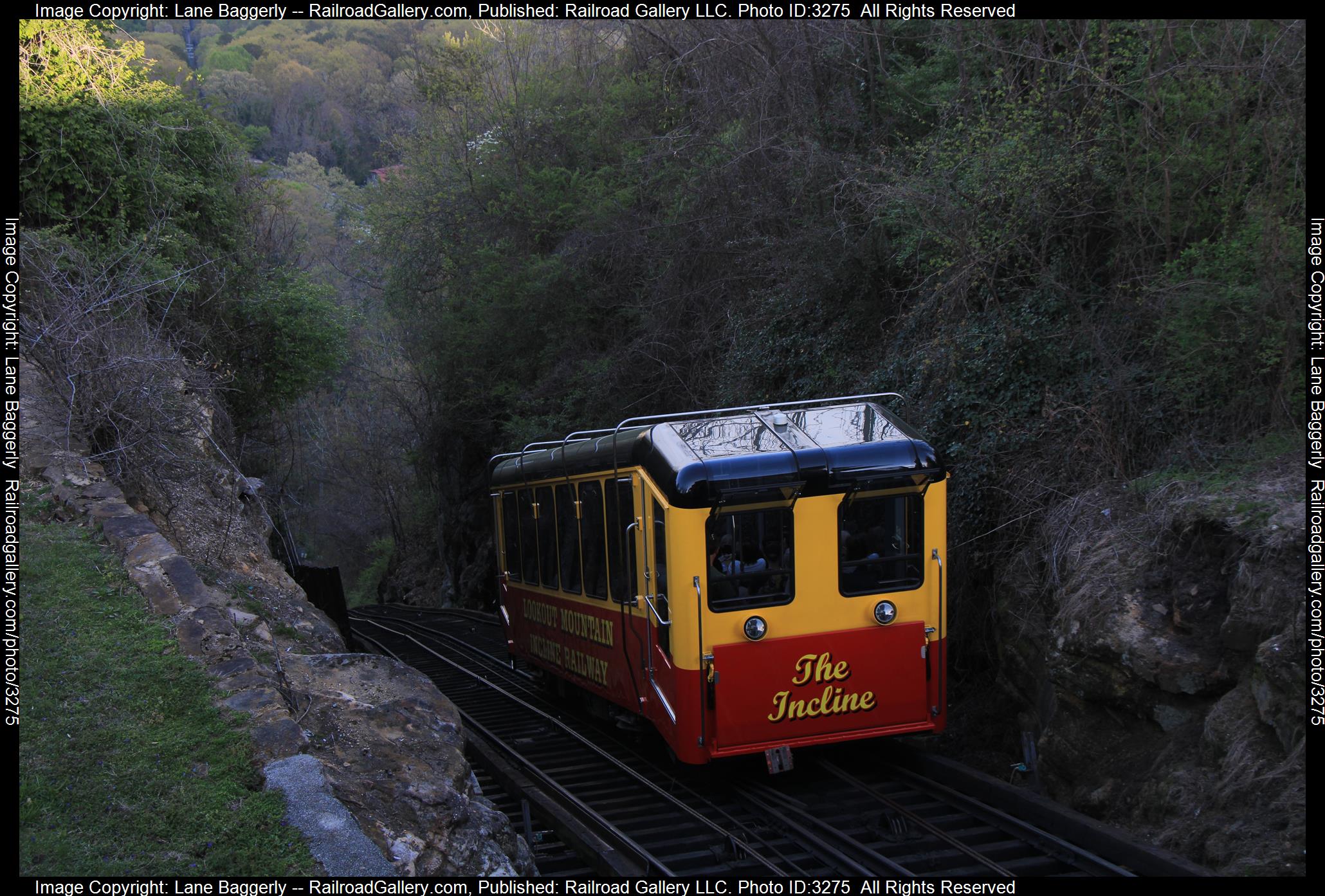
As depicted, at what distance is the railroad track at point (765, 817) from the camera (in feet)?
22.4

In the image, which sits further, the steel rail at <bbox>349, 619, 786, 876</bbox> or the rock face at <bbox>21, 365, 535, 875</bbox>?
the steel rail at <bbox>349, 619, 786, 876</bbox>

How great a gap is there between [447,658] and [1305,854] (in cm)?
1545

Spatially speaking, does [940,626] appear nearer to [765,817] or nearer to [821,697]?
[821,697]

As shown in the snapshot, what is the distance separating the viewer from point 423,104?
2866 cm

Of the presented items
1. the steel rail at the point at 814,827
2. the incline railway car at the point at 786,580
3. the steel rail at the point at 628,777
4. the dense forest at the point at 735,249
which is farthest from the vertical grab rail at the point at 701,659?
the dense forest at the point at 735,249

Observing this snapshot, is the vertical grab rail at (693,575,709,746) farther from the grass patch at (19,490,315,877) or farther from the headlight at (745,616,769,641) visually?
the grass patch at (19,490,315,877)

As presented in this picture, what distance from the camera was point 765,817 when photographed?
26.1 feet

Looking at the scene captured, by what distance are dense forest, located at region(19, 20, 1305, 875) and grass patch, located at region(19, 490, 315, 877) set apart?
185 inches

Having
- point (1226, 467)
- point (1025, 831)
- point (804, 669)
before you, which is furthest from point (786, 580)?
point (1226, 467)

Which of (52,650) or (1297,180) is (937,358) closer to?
(1297,180)

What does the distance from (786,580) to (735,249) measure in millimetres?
11099

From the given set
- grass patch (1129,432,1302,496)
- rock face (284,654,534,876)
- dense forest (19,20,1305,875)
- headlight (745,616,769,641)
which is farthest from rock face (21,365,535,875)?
grass patch (1129,432,1302,496)

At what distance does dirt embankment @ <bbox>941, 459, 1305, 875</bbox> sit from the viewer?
20.2 feet
